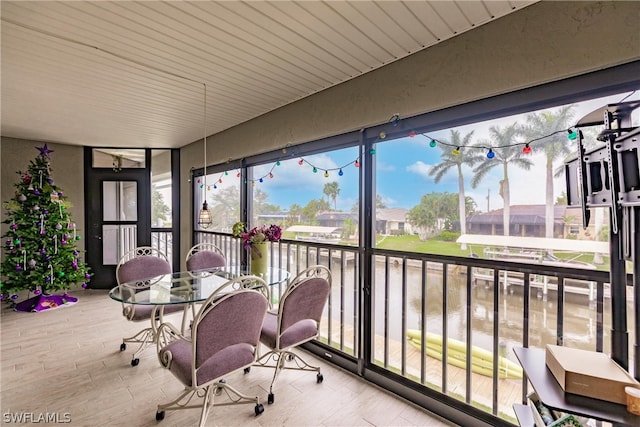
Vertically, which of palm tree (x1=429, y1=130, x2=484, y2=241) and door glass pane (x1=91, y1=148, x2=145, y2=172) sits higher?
door glass pane (x1=91, y1=148, x2=145, y2=172)

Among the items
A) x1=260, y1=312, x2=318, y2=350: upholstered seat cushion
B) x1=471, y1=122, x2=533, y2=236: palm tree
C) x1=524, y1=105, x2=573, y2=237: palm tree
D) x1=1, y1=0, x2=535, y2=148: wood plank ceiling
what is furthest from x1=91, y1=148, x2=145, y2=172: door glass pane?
x1=524, y1=105, x2=573, y2=237: palm tree

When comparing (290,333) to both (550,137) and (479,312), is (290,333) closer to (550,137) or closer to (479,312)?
(479,312)

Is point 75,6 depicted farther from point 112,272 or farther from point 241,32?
point 112,272

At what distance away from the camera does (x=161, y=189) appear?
5582 mm

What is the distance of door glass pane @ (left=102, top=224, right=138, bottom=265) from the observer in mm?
5422

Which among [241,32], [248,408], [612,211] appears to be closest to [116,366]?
[248,408]

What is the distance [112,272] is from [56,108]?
10.2ft

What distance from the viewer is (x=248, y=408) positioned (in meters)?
2.18

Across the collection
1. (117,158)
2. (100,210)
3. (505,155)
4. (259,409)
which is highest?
(117,158)

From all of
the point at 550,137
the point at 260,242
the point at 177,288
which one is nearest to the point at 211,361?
the point at 177,288

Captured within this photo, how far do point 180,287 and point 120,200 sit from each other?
3.85 m

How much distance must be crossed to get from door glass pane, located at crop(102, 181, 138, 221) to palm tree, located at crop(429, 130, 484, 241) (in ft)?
17.6

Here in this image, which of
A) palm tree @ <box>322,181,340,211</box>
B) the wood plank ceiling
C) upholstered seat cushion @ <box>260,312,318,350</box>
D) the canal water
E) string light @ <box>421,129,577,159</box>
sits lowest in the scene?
upholstered seat cushion @ <box>260,312,318,350</box>

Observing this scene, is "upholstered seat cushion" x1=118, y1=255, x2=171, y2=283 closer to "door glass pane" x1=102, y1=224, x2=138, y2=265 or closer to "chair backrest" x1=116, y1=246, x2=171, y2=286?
"chair backrest" x1=116, y1=246, x2=171, y2=286
